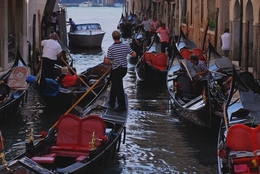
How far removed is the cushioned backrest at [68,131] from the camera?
3977 millimetres

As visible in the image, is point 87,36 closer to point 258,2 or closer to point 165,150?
point 258,2

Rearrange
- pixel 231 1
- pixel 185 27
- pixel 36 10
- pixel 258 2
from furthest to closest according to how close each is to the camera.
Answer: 1. pixel 185 27
2. pixel 36 10
3. pixel 231 1
4. pixel 258 2

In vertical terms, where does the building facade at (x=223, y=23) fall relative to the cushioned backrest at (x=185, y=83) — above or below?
above

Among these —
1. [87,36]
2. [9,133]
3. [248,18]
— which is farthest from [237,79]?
[87,36]

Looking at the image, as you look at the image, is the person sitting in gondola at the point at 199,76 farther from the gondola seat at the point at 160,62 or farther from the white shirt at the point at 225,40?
the white shirt at the point at 225,40

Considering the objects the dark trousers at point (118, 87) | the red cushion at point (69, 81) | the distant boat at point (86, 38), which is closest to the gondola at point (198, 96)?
the dark trousers at point (118, 87)

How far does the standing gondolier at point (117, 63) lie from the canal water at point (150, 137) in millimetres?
385

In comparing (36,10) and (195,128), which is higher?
(36,10)

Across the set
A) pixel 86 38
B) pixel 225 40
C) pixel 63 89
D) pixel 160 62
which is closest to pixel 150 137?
pixel 63 89

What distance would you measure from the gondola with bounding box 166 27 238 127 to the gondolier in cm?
124

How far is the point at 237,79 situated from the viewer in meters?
4.79

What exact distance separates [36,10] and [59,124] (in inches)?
250

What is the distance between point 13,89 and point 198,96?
187 cm

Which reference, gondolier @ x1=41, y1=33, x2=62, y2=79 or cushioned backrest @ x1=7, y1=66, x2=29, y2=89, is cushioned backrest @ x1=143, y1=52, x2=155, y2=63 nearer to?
gondolier @ x1=41, y1=33, x2=62, y2=79
